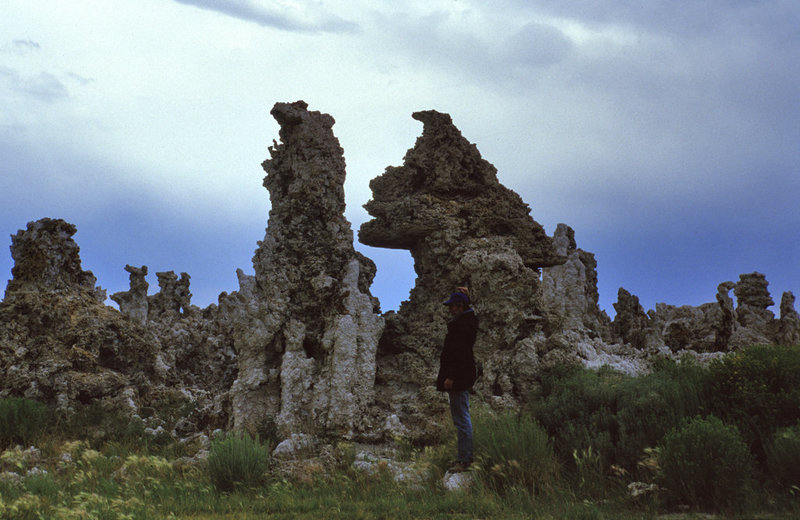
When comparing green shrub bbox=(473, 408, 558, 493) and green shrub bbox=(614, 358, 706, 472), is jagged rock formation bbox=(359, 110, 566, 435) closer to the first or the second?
green shrub bbox=(614, 358, 706, 472)

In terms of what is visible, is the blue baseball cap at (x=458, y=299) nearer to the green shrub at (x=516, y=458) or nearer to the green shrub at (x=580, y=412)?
the green shrub at (x=516, y=458)

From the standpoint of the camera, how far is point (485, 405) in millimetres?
10703

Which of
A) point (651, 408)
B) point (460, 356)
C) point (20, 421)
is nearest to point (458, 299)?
point (460, 356)

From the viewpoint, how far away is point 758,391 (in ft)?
28.8

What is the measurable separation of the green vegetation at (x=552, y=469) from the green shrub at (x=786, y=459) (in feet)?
0.05

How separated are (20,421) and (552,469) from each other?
995 cm

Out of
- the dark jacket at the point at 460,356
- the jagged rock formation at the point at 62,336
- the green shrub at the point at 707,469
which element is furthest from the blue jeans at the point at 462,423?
the jagged rock formation at the point at 62,336

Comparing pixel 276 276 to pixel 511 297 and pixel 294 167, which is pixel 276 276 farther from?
pixel 511 297

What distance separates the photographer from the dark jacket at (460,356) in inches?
345

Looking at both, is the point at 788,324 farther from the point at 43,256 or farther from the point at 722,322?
the point at 43,256

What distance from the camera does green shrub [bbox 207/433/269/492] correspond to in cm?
891

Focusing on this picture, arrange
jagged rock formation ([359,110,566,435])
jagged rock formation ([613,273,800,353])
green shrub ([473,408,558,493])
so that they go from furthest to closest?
1. jagged rock formation ([613,273,800,353])
2. jagged rock formation ([359,110,566,435])
3. green shrub ([473,408,558,493])

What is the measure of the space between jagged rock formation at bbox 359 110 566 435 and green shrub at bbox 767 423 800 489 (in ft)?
14.2

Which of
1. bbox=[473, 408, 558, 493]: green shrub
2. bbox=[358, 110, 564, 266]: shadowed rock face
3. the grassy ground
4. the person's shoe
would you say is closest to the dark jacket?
bbox=[473, 408, 558, 493]: green shrub
